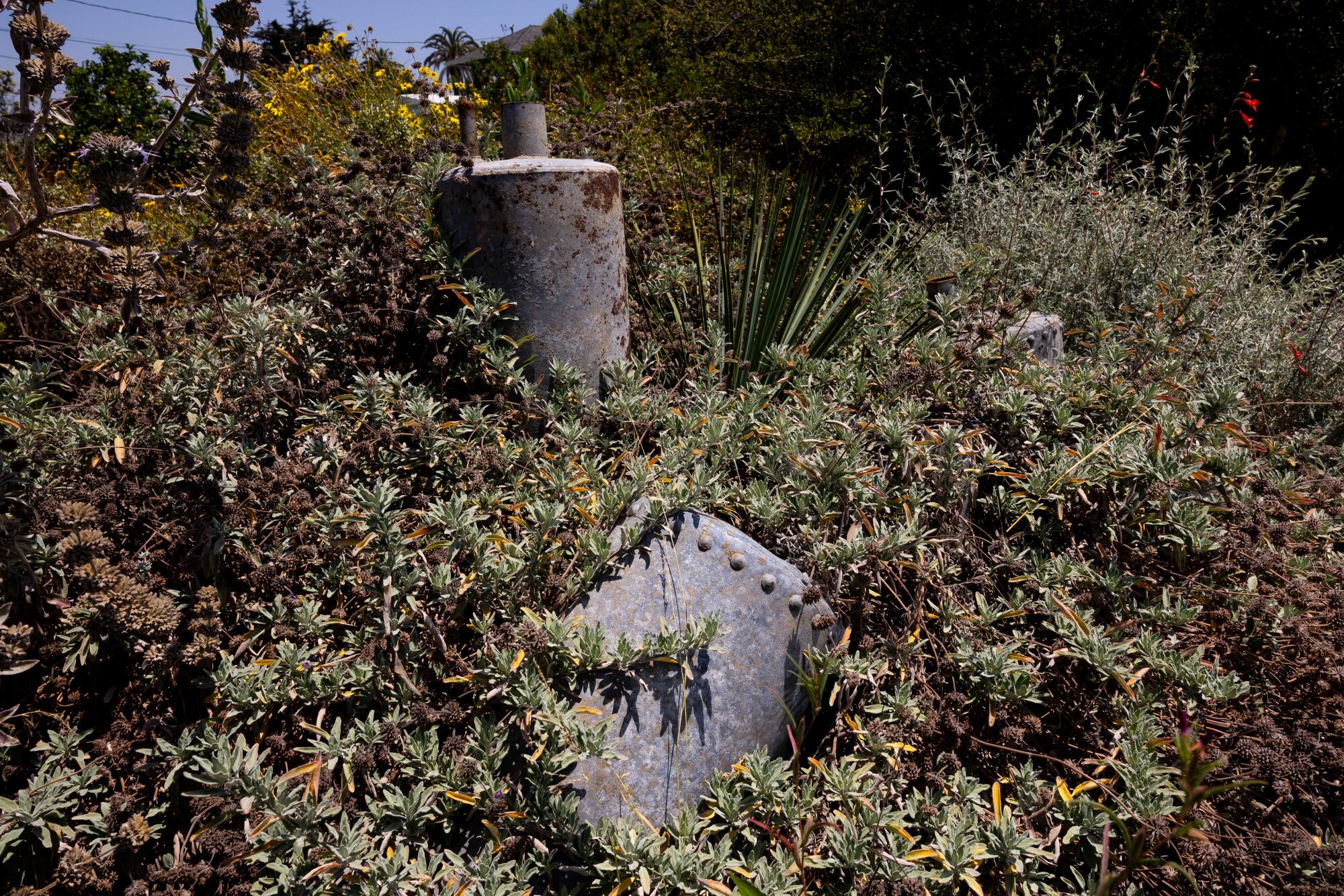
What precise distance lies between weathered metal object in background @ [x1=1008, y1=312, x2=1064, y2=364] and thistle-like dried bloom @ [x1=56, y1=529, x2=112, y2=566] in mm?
3132

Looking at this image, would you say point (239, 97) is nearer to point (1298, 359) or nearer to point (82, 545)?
point (82, 545)

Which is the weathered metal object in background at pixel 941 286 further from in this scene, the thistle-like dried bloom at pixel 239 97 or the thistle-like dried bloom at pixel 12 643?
the thistle-like dried bloom at pixel 12 643

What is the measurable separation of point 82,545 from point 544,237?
5.51 feet

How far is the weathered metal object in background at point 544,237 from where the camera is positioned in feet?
9.03

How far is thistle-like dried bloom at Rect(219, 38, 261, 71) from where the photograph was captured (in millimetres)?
1743

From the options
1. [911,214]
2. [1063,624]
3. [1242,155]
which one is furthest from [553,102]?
[1242,155]

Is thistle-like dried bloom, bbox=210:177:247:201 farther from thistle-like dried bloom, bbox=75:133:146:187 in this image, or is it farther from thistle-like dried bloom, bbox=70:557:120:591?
thistle-like dried bloom, bbox=70:557:120:591

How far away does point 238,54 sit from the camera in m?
1.75

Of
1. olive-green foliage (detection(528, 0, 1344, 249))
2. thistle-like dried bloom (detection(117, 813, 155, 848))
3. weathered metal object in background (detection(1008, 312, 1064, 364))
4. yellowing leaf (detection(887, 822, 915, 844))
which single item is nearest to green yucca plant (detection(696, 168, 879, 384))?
weathered metal object in background (detection(1008, 312, 1064, 364))

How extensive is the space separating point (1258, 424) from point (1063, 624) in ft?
6.52

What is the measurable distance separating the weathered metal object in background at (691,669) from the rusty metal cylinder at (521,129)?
1.55m

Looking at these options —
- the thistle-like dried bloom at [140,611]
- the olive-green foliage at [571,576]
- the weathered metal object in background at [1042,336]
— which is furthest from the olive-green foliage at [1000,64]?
the thistle-like dried bloom at [140,611]

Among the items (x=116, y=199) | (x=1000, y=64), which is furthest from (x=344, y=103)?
(x=1000, y=64)

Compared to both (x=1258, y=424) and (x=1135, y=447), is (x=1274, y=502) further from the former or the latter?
(x=1258, y=424)
